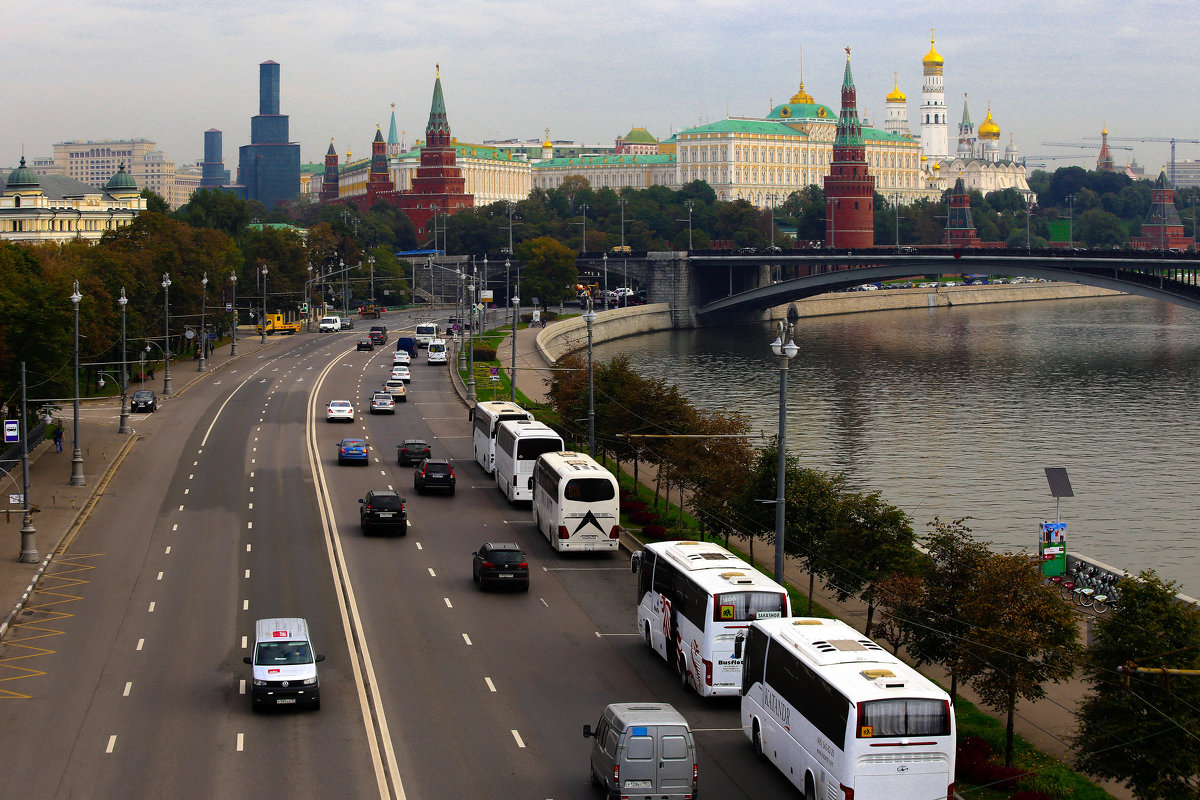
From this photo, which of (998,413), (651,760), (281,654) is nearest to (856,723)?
(651,760)

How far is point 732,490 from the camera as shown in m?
42.5

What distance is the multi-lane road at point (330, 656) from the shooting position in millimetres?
24500

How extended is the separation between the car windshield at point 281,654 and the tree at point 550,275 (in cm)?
12035

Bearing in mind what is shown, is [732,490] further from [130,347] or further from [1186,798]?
[130,347]

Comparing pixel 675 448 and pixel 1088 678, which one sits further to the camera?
pixel 675 448

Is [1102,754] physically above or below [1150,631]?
below

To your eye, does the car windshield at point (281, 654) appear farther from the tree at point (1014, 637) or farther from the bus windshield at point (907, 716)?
the tree at point (1014, 637)

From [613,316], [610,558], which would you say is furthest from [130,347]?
[613,316]

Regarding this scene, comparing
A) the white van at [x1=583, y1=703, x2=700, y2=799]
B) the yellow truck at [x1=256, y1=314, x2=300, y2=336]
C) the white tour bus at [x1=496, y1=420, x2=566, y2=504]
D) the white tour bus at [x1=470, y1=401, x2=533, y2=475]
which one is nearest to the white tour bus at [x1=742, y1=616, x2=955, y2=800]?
the white van at [x1=583, y1=703, x2=700, y2=799]

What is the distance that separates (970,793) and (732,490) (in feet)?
62.5

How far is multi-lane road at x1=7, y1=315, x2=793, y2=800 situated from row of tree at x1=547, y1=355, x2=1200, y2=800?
4.03 metres

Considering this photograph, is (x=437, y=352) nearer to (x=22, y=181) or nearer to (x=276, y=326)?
(x=276, y=326)

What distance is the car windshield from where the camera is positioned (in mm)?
27766

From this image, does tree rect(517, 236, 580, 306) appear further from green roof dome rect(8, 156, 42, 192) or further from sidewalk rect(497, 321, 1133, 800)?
sidewalk rect(497, 321, 1133, 800)
